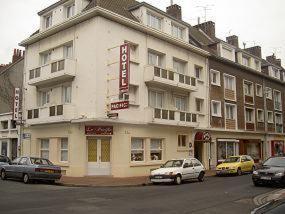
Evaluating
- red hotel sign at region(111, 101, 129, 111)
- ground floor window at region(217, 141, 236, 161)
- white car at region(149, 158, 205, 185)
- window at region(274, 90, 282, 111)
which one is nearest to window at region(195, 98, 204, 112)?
ground floor window at region(217, 141, 236, 161)

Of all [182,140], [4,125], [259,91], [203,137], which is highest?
[259,91]

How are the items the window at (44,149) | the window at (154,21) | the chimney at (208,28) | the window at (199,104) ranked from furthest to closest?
the chimney at (208,28) < the window at (199,104) < the window at (154,21) < the window at (44,149)

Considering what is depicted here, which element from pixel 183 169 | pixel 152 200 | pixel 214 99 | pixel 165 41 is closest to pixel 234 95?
pixel 214 99

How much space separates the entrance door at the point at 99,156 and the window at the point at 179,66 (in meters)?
9.04

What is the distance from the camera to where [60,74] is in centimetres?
2409

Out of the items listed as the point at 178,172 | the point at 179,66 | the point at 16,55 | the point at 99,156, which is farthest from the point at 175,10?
the point at 178,172

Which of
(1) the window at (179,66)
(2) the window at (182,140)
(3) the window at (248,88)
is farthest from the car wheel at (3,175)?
(3) the window at (248,88)

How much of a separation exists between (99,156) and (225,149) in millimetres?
14963

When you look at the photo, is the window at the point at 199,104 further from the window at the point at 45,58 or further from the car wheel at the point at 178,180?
the window at the point at 45,58

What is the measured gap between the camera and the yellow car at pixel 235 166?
2605 centimetres

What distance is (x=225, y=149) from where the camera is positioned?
34500mm

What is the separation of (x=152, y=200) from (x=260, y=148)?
98.0 feet

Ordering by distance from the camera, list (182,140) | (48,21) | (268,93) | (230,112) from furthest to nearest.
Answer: (268,93) → (230,112) → (182,140) → (48,21)

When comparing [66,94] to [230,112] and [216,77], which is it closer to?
[216,77]
